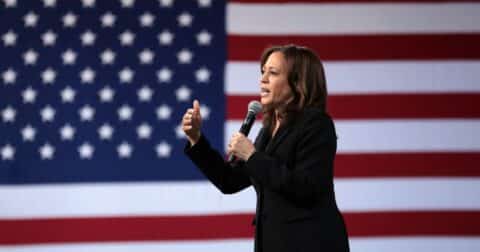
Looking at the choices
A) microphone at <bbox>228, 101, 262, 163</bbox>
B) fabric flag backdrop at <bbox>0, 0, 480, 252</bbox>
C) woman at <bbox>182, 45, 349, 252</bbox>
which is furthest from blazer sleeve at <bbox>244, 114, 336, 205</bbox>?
fabric flag backdrop at <bbox>0, 0, 480, 252</bbox>

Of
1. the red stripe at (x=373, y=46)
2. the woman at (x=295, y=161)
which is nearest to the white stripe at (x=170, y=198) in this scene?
the red stripe at (x=373, y=46)

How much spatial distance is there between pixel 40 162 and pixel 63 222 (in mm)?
285

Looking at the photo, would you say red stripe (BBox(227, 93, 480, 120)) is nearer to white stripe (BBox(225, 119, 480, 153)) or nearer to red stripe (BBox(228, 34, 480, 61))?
white stripe (BBox(225, 119, 480, 153))

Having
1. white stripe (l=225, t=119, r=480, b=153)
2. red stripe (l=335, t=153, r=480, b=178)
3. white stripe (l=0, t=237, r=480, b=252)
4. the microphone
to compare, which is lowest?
white stripe (l=0, t=237, r=480, b=252)

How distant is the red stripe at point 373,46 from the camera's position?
269 centimetres

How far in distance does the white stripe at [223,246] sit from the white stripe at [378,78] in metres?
0.66

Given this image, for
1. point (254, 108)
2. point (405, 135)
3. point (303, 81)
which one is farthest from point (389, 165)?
point (303, 81)

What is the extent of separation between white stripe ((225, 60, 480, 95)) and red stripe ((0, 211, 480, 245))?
0.56 m

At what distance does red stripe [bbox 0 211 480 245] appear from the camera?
265 centimetres

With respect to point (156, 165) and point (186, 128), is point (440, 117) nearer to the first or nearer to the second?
point (156, 165)

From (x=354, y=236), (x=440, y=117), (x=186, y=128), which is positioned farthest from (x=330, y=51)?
(x=186, y=128)

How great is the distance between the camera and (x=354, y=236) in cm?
267

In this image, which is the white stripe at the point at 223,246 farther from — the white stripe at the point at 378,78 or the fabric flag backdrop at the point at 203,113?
the white stripe at the point at 378,78

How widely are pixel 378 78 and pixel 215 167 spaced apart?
1482mm
